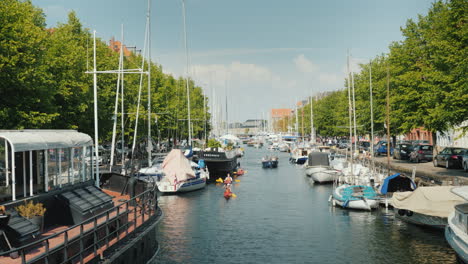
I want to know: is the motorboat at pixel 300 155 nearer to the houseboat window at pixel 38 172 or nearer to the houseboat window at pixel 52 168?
the houseboat window at pixel 52 168

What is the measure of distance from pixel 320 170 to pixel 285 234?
2723cm

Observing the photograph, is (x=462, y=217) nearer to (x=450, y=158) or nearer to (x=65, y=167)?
→ (x=65, y=167)

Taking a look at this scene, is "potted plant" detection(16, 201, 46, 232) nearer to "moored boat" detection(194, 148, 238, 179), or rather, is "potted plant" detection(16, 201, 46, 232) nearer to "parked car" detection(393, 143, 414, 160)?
"moored boat" detection(194, 148, 238, 179)

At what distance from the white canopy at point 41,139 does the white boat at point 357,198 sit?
2166 cm

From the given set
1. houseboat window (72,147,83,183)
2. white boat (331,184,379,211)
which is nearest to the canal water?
white boat (331,184,379,211)

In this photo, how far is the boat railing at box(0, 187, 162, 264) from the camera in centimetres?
1123

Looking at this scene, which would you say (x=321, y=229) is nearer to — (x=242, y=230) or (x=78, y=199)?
(x=242, y=230)

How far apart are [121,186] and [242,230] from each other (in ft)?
27.6

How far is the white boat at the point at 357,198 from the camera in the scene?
Result: 116ft

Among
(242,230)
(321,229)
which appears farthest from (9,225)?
(321,229)

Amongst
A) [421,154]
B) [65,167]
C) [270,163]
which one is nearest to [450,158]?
[421,154]

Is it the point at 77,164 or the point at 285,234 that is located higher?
the point at 77,164

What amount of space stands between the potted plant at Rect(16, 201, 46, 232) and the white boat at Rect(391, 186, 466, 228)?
64.3ft

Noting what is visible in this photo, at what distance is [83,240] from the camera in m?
13.5
